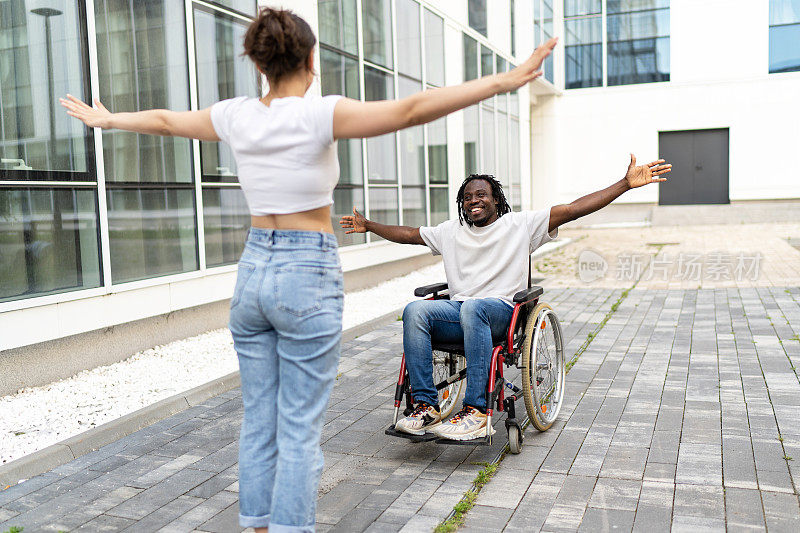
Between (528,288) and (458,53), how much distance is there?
9.93 meters

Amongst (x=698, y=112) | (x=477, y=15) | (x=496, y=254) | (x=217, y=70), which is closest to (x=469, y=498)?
(x=496, y=254)

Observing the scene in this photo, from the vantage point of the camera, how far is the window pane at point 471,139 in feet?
45.4

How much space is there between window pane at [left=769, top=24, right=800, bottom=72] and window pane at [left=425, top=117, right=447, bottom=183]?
1358 centimetres

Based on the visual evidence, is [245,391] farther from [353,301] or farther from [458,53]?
[458,53]

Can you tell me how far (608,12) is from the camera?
22.8 metres

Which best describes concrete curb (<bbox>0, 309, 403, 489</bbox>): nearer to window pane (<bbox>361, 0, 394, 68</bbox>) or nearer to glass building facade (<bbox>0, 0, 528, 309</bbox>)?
glass building facade (<bbox>0, 0, 528, 309</bbox>)

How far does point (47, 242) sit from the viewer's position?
5.19m

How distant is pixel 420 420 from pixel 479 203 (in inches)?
47.1

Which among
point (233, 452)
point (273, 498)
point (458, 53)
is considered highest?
point (458, 53)

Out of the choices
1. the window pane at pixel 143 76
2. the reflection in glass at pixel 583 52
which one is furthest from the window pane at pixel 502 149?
the window pane at pixel 143 76

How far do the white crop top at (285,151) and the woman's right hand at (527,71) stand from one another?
52 centimetres

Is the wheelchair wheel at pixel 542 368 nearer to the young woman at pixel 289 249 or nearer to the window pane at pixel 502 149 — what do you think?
the young woman at pixel 289 249

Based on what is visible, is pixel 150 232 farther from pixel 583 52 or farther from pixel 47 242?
pixel 583 52

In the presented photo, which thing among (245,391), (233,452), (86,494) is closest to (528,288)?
(233,452)
